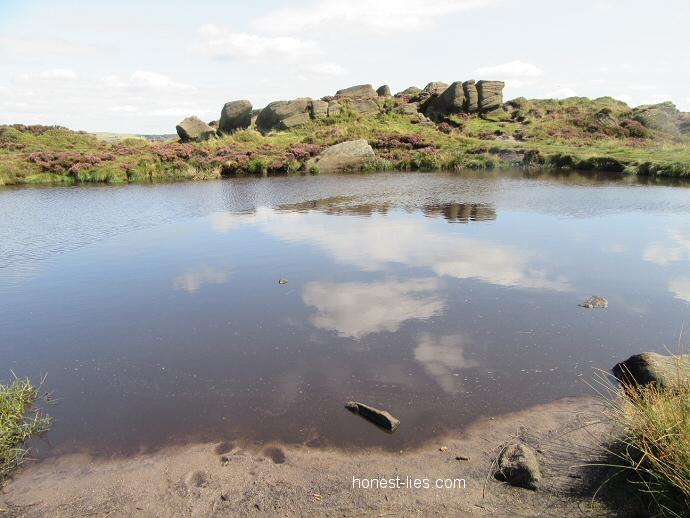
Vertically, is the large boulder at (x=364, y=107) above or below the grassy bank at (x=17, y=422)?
above

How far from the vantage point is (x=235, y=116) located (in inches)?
1753

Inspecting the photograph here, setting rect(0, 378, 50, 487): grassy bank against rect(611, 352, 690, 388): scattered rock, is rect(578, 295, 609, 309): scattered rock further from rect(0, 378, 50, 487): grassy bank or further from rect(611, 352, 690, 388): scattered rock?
rect(0, 378, 50, 487): grassy bank

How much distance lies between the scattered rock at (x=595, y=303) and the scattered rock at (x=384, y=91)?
2033 inches

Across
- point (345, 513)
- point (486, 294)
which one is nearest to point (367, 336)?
point (486, 294)

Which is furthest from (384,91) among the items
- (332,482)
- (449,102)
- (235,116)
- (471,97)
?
(332,482)

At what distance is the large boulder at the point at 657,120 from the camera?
4156cm

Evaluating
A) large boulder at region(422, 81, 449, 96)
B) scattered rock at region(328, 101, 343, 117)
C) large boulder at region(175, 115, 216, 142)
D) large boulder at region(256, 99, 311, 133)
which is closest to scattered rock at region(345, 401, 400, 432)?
large boulder at region(175, 115, 216, 142)

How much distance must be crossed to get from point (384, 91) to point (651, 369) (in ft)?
182

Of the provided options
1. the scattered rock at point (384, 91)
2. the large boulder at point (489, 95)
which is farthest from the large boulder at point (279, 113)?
the large boulder at point (489, 95)

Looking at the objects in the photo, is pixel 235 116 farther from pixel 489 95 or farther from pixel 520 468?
pixel 520 468

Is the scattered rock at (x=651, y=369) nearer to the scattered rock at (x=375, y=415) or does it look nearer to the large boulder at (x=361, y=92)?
the scattered rock at (x=375, y=415)

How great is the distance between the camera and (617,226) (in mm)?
13781

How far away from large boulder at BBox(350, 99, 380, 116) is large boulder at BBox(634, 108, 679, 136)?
25.0 metres

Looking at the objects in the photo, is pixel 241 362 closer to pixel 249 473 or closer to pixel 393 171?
pixel 249 473
